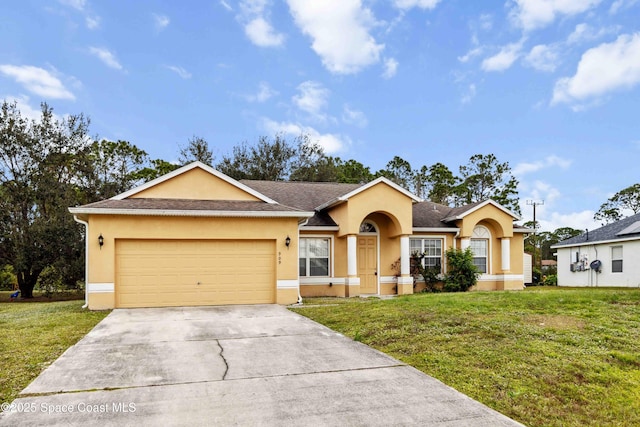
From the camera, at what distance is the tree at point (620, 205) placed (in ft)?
144

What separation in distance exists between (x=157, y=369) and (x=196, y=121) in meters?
29.3

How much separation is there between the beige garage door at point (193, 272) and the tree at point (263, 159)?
76.5 ft

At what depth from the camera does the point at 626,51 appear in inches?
642

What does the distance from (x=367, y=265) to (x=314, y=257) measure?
2.17 metres

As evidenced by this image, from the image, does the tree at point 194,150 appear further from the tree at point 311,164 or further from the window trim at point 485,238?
the window trim at point 485,238

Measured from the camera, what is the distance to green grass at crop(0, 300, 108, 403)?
554 cm

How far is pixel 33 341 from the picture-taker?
7.77 meters

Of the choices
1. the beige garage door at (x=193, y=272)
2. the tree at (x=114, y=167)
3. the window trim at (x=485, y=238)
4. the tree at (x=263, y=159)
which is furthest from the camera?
the tree at (x=263, y=159)

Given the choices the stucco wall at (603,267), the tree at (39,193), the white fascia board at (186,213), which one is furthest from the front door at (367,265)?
the tree at (39,193)

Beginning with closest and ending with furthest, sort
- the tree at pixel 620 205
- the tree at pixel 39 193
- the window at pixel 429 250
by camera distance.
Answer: the window at pixel 429 250 → the tree at pixel 39 193 → the tree at pixel 620 205

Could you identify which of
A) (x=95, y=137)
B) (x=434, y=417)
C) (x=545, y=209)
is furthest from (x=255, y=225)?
(x=545, y=209)

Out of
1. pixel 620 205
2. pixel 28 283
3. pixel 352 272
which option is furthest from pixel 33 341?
pixel 620 205

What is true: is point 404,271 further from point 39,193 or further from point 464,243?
point 39,193

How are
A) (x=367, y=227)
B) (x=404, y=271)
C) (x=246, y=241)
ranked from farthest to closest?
(x=367, y=227), (x=404, y=271), (x=246, y=241)
